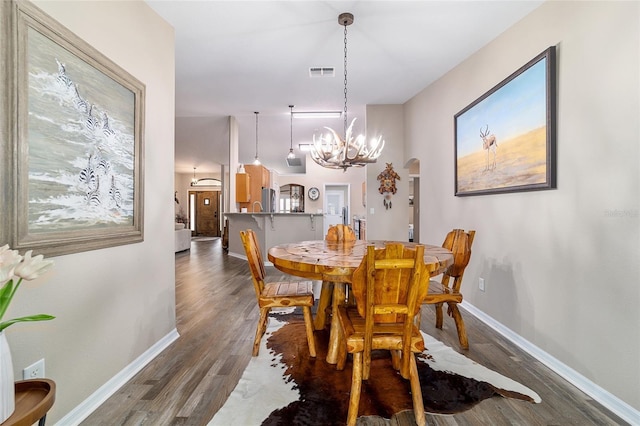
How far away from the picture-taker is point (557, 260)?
2.01 metres

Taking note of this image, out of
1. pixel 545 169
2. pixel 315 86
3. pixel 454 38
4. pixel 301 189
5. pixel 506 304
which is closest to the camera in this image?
pixel 545 169

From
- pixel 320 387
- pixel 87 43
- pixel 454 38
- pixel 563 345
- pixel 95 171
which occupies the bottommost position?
pixel 320 387

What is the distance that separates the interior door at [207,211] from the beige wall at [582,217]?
1215 cm

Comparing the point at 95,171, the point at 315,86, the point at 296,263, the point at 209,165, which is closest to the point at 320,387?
the point at 296,263

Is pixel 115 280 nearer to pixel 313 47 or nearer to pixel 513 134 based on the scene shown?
pixel 313 47

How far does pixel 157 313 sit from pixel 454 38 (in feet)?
11.6

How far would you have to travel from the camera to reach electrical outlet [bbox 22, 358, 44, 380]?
1.23m

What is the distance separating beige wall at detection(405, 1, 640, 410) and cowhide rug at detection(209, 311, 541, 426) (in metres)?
0.51

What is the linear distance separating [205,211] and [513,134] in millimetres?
12731

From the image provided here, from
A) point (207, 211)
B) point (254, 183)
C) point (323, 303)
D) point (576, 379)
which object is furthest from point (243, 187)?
point (207, 211)

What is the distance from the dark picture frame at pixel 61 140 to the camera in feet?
3.89

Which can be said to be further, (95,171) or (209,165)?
(209,165)

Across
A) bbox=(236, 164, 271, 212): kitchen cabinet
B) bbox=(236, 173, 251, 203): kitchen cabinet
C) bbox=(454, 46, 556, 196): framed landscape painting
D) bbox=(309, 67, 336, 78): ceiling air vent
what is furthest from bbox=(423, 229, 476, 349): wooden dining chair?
bbox=(236, 164, 271, 212): kitchen cabinet

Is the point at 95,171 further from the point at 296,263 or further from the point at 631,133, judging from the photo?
the point at 631,133
